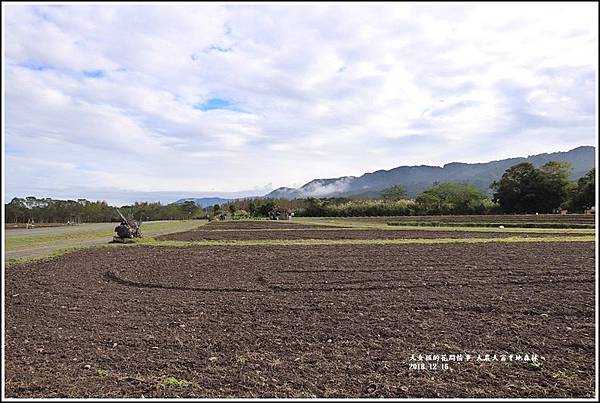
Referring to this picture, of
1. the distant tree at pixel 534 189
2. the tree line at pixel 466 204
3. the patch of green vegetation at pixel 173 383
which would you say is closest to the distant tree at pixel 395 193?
the tree line at pixel 466 204

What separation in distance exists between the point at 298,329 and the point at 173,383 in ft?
6.00

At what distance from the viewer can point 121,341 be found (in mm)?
4660

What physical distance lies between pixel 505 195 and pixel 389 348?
46912 mm

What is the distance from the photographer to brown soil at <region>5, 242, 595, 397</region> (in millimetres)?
3572

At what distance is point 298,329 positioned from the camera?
16.7 feet

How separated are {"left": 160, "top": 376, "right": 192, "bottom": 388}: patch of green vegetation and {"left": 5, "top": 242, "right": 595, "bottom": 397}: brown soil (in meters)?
0.06

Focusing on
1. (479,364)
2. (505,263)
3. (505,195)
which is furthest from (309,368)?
(505,195)

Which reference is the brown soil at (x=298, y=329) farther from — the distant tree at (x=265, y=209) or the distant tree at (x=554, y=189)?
the distant tree at (x=265, y=209)

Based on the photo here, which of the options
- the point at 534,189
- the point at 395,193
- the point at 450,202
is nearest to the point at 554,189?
the point at 534,189

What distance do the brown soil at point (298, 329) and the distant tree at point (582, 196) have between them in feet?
101

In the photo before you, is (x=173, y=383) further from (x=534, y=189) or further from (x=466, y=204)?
(x=466, y=204)

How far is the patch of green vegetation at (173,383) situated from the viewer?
11.5 feet

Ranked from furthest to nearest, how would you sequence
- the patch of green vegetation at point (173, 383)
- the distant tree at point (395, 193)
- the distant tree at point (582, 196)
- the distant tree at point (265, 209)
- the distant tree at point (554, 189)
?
the distant tree at point (395, 193), the distant tree at point (265, 209), the distant tree at point (554, 189), the distant tree at point (582, 196), the patch of green vegetation at point (173, 383)

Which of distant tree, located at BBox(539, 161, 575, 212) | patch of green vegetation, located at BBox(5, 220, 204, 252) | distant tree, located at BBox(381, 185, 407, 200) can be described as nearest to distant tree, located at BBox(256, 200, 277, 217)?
distant tree, located at BBox(381, 185, 407, 200)
